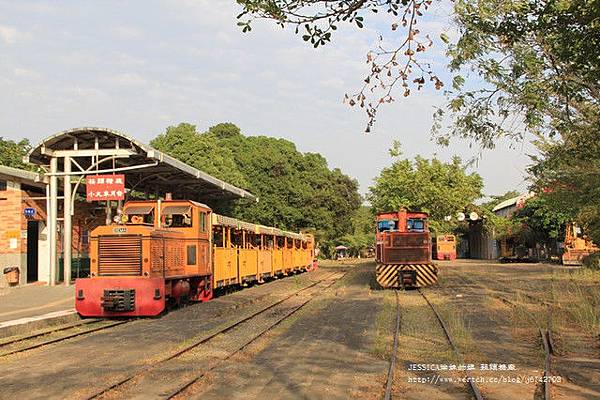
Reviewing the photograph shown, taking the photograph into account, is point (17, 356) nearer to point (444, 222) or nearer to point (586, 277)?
point (586, 277)

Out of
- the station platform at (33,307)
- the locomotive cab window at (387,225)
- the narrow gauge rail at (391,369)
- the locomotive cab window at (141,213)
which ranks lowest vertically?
the narrow gauge rail at (391,369)

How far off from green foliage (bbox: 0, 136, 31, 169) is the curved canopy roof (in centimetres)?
1689

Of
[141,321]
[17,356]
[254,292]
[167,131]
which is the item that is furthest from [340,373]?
[167,131]

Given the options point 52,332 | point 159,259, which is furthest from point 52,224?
point 52,332

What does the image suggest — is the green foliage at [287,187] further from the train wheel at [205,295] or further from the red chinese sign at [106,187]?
the train wheel at [205,295]

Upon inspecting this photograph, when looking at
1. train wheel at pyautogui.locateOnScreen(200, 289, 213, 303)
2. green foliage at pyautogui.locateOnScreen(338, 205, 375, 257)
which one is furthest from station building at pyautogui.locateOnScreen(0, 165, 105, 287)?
green foliage at pyautogui.locateOnScreen(338, 205, 375, 257)

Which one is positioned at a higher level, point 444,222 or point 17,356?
point 444,222

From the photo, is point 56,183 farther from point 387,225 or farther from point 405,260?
point 405,260

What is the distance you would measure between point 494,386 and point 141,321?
9.46m

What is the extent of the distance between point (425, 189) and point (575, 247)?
441 inches

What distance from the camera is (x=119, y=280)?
14500 millimetres

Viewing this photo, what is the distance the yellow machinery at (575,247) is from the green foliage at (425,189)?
7.27 m

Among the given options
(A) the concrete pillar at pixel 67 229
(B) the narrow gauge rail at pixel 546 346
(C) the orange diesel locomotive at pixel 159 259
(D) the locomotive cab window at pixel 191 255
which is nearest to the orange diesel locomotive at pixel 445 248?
(C) the orange diesel locomotive at pixel 159 259

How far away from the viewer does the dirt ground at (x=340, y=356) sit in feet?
24.9
